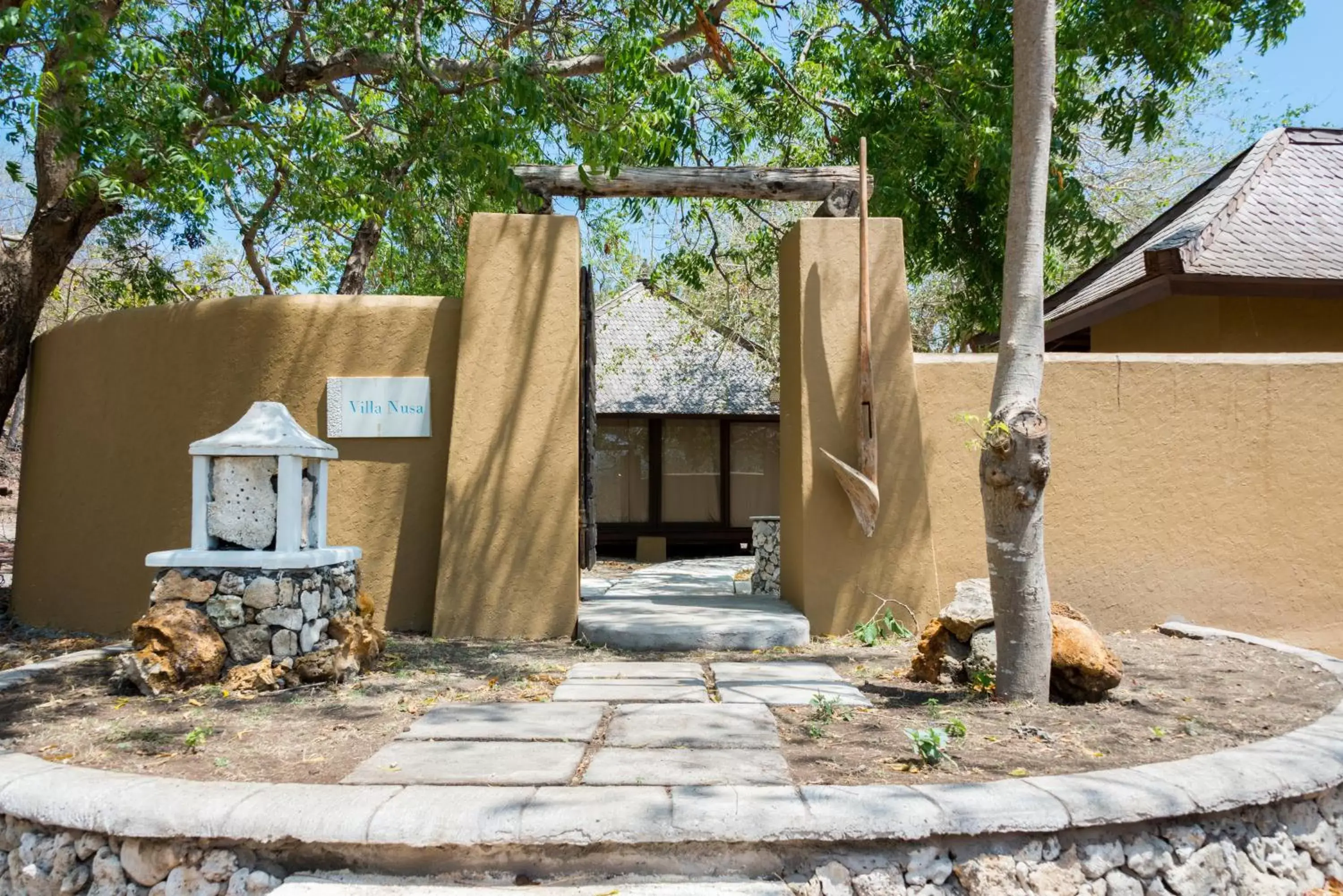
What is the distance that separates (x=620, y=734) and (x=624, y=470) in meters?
11.6

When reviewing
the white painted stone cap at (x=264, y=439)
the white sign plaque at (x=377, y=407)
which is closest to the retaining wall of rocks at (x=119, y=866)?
the white painted stone cap at (x=264, y=439)

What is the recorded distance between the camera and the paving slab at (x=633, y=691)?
181 inches

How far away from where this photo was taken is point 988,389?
6723mm

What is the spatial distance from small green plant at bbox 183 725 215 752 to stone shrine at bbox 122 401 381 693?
823 mm

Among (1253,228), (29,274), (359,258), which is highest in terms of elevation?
(359,258)

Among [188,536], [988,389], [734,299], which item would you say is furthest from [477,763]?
[734,299]

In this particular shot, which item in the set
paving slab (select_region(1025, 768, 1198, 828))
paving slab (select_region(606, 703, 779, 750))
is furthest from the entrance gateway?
paving slab (select_region(1025, 768, 1198, 828))

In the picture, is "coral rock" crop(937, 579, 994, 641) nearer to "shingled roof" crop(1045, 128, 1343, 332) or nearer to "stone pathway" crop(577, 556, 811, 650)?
"stone pathway" crop(577, 556, 811, 650)

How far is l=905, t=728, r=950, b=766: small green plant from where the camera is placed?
3.39m

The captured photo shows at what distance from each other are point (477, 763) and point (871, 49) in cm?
810

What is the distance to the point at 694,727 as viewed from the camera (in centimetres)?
402

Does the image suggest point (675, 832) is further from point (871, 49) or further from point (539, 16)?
point (539, 16)

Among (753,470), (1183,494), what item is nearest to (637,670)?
(1183,494)

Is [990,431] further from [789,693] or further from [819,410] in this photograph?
[819,410]
